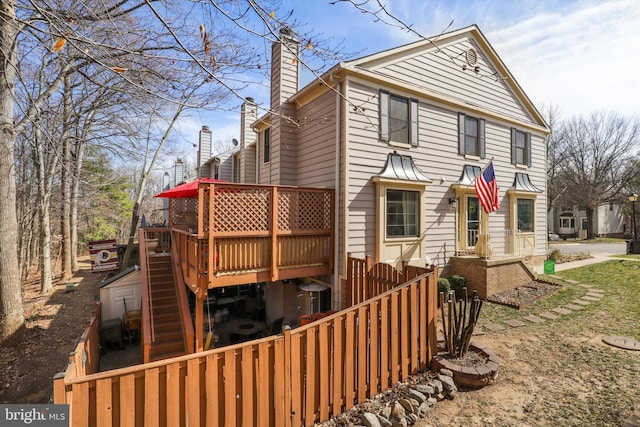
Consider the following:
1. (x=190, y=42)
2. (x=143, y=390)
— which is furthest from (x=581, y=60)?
(x=143, y=390)

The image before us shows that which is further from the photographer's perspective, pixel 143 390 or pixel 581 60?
pixel 581 60

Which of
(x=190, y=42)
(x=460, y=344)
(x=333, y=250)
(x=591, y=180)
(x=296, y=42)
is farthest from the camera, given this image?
(x=591, y=180)

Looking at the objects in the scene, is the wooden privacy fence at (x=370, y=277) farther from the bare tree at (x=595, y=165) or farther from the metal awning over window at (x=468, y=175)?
the bare tree at (x=595, y=165)

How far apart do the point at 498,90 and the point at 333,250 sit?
8961 millimetres

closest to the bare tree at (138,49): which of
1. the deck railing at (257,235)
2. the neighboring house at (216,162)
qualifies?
the deck railing at (257,235)

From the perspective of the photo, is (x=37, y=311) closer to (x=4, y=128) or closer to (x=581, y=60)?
(x=4, y=128)

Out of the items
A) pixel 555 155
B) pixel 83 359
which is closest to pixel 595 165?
pixel 555 155

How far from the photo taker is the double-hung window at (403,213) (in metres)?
8.33

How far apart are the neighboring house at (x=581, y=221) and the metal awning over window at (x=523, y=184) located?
96.6 ft

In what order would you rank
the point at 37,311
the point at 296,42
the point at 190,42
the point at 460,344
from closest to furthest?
the point at 296,42 → the point at 460,344 → the point at 190,42 → the point at 37,311

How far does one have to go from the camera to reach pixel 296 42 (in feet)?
13.8

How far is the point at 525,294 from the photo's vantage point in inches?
351

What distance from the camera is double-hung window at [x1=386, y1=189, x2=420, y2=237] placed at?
27.3ft

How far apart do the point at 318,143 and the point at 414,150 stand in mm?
2832
